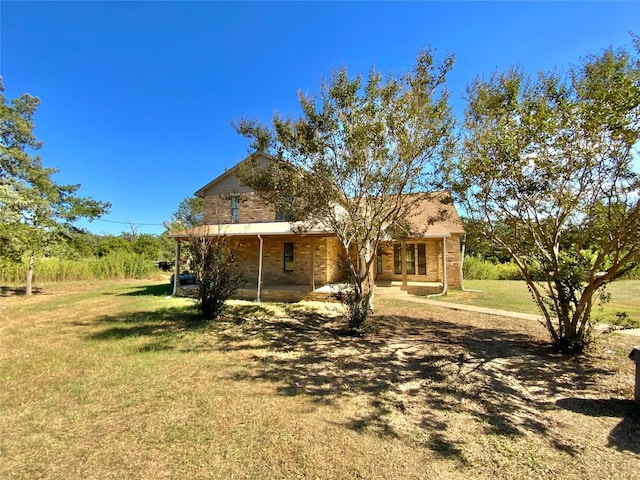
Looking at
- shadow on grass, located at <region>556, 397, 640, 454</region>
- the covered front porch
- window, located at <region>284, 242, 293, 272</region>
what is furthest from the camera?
window, located at <region>284, 242, 293, 272</region>

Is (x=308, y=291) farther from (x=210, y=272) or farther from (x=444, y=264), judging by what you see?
(x=444, y=264)

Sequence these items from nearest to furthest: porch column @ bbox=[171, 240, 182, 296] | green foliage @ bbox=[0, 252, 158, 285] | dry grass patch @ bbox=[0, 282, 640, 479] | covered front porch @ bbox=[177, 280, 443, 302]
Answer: dry grass patch @ bbox=[0, 282, 640, 479] < covered front porch @ bbox=[177, 280, 443, 302] < porch column @ bbox=[171, 240, 182, 296] < green foliage @ bbox=[0, 252, 158, 285]

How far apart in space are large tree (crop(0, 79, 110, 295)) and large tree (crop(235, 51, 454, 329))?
11.0 meters

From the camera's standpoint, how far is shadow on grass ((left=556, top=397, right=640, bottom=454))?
11.0ft

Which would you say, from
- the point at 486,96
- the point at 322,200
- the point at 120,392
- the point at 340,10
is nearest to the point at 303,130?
the point at 322,200

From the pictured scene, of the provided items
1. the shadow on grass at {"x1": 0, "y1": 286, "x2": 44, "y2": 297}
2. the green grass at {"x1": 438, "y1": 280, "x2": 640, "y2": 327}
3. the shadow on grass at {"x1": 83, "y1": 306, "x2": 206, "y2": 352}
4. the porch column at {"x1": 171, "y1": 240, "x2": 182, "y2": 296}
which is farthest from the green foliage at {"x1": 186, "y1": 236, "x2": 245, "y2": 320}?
the shadow on grass at {"x1": 0, "y1": 286, "x2": 44, "y2": 297}

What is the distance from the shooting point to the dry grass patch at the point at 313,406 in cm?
300

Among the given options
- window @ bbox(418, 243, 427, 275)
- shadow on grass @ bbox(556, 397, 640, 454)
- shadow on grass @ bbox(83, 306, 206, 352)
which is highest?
window @ bbox(418, 243, 427, 275)

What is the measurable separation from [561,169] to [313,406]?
19.4 feet

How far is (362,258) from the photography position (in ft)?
31.9

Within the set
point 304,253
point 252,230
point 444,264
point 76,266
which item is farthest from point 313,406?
point 76,266

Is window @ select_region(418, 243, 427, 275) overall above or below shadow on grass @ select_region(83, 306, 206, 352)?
above

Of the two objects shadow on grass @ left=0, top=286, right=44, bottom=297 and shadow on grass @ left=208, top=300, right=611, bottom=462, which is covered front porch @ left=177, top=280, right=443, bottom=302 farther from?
shadow on grass @ left=0, top=286, right=44, bottom=297

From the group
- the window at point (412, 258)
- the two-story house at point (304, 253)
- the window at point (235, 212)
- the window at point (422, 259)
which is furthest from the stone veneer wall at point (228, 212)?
the window at point (422, 259)
